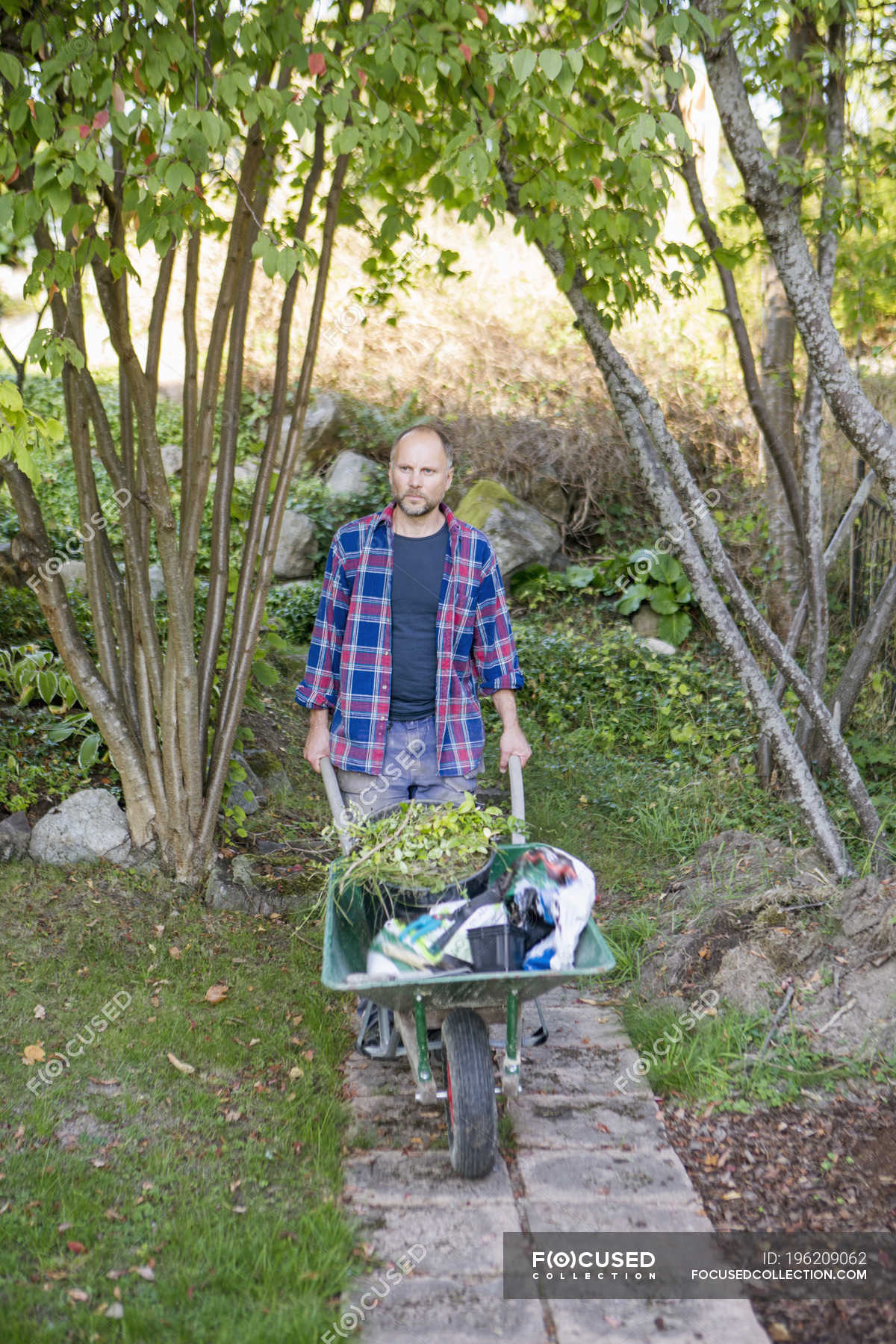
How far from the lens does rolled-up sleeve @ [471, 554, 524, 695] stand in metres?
3.29

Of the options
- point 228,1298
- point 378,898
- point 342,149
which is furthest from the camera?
point 342,149

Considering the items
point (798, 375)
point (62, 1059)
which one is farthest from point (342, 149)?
point (798, 375)

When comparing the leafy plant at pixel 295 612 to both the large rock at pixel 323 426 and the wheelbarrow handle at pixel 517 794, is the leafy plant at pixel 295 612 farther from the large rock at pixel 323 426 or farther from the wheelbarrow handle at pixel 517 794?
the wheelbarrow handle at pixel 517 794

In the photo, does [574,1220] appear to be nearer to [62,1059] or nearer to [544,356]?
[62,1059]

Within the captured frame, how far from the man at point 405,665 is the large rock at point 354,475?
20.6 ft

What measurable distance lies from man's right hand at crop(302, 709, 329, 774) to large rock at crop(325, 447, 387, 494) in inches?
249

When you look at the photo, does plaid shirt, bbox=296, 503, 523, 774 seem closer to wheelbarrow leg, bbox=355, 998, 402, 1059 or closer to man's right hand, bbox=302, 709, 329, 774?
man's right hand, bbox=302, 709, 329, 774

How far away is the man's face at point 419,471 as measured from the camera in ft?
9.91

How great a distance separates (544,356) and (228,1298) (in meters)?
8.94

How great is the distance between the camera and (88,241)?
3139mm

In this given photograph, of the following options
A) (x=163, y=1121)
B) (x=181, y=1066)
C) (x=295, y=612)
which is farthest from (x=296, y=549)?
(x=163, y=1121)

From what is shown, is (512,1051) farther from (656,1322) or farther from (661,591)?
(661,591)

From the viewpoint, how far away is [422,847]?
2.62 metres

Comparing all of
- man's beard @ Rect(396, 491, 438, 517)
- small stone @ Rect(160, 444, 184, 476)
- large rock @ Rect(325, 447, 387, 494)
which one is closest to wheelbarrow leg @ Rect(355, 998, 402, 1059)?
man's beard @ Rect(396, 491, 438, 517)
